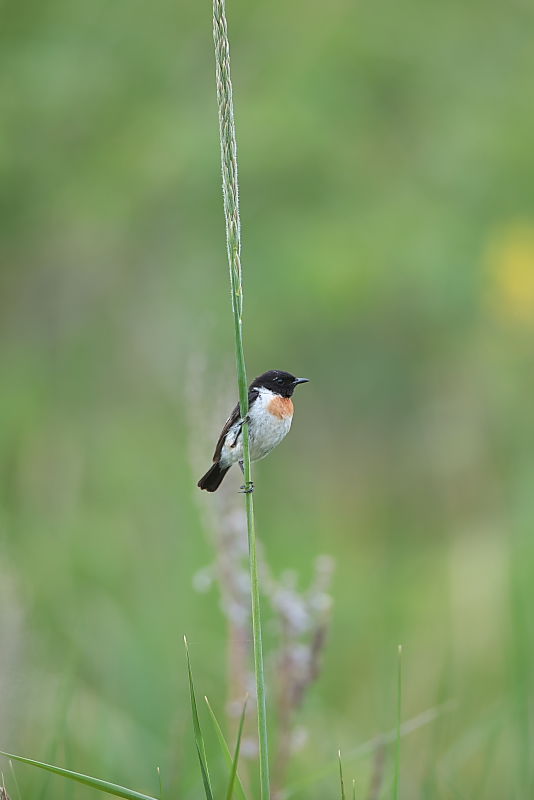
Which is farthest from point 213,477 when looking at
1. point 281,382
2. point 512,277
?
point 512,277

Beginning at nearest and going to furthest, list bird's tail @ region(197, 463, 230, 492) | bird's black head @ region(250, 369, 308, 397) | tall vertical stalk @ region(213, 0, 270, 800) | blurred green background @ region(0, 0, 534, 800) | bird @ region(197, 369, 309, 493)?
tall vertical stalk @ region(213, 0, 270, 800) < bird @ region(197, 369, 309, 493) < bird's black head @ region(250, 369, 308, 397) < bird's tail @ region(197, 463, 230, 492) < blurred green background @ region(0, 0, 534, 800)

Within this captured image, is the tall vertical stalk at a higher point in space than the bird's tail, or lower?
higher

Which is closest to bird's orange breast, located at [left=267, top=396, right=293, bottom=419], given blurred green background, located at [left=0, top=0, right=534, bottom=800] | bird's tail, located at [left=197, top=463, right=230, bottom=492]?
bird's tail, located at [left=197, top=463, right=230, bottom=492]

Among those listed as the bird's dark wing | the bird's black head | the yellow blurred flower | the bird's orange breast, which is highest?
the bird's black head

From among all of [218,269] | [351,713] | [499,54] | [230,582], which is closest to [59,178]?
[218,269]

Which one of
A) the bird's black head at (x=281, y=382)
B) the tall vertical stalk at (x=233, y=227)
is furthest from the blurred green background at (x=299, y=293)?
the tall vertical stalk at (x=233, y=227)

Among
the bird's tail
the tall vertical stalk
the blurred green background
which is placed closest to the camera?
the tall vertical stalk

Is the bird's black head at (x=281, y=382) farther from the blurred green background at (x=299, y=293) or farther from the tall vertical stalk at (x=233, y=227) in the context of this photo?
the blurred green background at (x=299, y=293)

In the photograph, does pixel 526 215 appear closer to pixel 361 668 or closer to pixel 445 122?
pixel 445 122

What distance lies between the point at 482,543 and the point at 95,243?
3.61 m

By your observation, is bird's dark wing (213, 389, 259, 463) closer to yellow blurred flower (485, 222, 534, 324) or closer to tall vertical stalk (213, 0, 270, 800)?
tall vertical stalk (213, 0, 270, 800)

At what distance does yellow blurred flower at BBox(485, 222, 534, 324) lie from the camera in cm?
683

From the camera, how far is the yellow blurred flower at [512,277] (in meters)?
6.83

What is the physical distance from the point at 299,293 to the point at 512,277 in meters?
1.54
